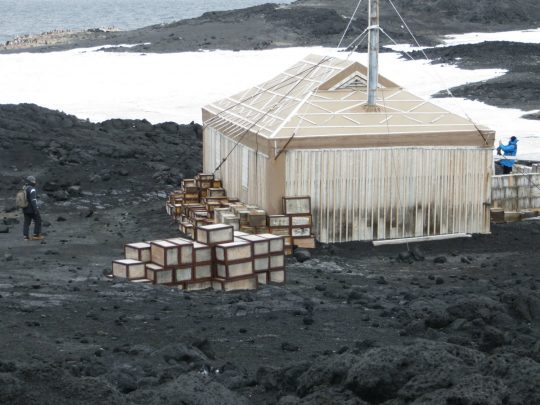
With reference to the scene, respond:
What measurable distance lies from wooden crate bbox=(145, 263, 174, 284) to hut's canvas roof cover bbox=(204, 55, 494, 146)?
556 centimetres

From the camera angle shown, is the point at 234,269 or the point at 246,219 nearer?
the point at 234,269

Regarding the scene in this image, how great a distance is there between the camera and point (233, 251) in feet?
67.7

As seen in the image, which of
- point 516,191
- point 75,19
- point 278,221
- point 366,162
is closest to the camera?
point 278,221

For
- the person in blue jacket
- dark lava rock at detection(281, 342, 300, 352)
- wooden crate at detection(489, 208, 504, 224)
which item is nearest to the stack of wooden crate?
wooden crate at detection(489, 208, 504, 224)

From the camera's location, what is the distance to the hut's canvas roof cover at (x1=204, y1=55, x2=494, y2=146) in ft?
84.2

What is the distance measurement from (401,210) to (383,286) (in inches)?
186

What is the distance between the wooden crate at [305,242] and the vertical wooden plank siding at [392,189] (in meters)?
0.52

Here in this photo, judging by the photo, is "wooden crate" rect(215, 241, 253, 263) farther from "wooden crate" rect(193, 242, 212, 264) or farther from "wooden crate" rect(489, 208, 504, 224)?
"wooden crate" rect(489, 208, 504, 224)

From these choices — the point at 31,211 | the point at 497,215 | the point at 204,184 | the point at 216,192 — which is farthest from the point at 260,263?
the point at 497,215

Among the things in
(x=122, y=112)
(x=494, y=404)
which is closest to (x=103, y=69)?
(x=122, y=112)

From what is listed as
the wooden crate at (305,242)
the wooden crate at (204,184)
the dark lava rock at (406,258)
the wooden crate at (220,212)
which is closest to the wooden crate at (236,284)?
the wooden crate at (305,242)

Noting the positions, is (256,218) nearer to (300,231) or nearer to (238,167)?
(300,231)

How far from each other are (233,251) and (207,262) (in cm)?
51

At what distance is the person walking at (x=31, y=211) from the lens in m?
24.7
